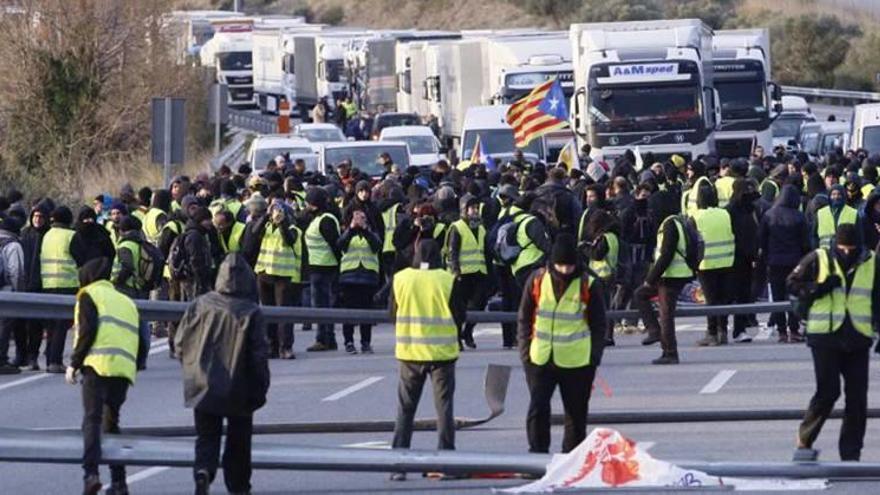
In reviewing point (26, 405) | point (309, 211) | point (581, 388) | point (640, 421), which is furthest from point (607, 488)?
point (309, 211)

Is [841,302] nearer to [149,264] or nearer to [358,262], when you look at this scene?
[358,262]

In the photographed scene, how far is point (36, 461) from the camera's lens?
544 inches

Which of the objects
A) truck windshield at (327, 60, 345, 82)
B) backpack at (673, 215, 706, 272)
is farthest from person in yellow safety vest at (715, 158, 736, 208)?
truck windshield at (327, 60, 345, 82)

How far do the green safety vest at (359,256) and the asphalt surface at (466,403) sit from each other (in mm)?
990

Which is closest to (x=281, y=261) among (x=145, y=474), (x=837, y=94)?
(x=145, y=474)

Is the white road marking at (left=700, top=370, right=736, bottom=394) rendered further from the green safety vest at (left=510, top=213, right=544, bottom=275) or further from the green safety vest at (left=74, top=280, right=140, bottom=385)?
the green safety vest at (left=74, top=280, right=140, bottom=385)

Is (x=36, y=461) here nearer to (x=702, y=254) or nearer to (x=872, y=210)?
(x=702, y=254)

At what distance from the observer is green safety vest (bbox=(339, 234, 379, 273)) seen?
2314 cm

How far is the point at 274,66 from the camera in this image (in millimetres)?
81688

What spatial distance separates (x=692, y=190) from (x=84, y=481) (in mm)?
13381

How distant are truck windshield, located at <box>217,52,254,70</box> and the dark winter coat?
74.1 m

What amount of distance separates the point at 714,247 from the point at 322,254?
432cm

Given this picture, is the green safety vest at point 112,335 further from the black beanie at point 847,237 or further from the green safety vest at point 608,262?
the green safety vest at point 608,262

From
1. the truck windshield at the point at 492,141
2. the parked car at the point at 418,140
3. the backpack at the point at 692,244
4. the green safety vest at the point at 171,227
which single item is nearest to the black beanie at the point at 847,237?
the backpack at the point at 692,244
